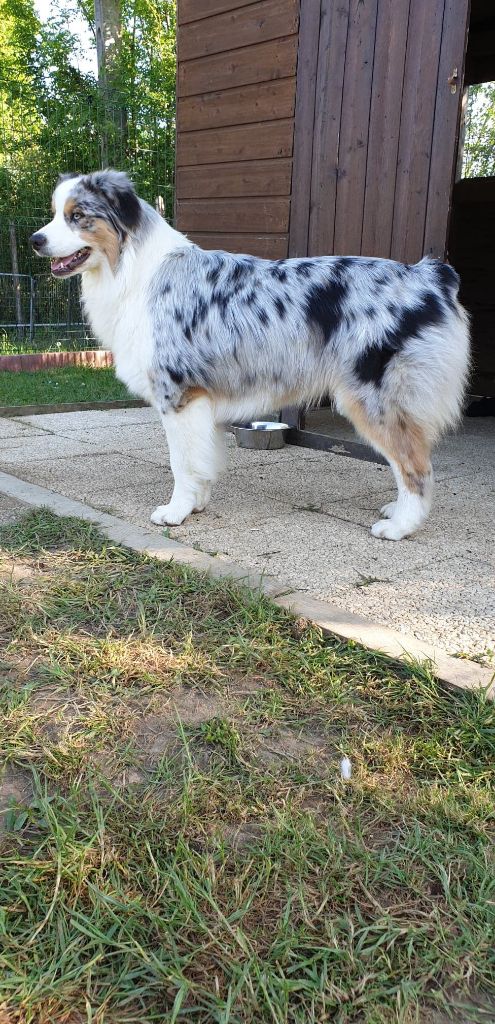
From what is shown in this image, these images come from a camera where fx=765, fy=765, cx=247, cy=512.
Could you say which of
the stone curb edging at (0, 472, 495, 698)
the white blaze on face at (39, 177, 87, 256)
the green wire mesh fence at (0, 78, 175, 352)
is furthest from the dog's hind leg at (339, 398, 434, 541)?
the green wire mesh fence at (0, 78, 175, 352)

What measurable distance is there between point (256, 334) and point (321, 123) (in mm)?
2551

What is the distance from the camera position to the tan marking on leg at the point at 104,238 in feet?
11.2

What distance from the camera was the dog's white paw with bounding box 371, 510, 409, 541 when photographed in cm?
331

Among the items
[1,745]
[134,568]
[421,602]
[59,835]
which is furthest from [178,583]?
[59,835]

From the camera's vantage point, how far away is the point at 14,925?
4.00 ft

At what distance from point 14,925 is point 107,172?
10.3 feet

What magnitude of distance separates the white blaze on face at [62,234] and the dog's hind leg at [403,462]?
4.56ft

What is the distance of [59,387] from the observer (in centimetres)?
761

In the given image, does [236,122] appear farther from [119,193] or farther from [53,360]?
[53,360]

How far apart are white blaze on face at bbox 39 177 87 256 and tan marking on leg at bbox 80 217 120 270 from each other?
43 millimetres

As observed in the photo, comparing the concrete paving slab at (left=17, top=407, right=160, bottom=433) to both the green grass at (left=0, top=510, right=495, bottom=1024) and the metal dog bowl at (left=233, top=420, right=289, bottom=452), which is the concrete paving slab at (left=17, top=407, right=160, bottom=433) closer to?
the metal dog bowl at (left=233, top=420, right=289, bottom=452)

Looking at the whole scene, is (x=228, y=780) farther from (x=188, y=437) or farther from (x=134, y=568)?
(x=188, y=437)

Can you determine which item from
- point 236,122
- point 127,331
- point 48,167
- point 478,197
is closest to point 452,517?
point 127,331

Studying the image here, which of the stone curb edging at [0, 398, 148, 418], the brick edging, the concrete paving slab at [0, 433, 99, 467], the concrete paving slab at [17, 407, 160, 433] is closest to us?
the concrete paving slab at [0, 433, 99, 467]
